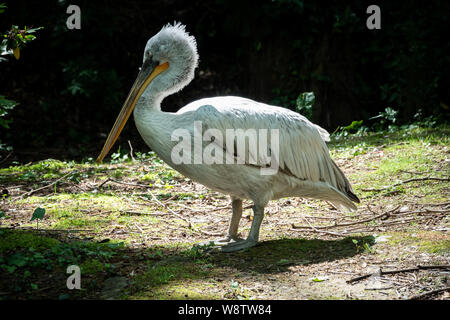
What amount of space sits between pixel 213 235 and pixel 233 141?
1108mm

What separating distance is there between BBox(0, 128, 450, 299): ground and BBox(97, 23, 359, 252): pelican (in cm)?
41

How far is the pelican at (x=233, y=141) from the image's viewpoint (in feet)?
13.8

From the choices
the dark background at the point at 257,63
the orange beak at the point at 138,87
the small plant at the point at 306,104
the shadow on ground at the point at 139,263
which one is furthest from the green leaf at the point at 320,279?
the dark background at the point at 257,63

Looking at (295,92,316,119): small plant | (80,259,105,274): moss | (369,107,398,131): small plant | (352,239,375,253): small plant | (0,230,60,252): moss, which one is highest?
(295,92,316,119): small plant

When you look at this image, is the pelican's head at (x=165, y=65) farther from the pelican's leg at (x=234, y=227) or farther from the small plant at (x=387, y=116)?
the small plant at (x=387, y=116)

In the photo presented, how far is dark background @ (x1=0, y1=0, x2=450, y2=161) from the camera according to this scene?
30.0 ft

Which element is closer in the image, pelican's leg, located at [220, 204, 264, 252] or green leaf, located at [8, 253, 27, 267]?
green leaf, located at [8, 253, 27, 267]

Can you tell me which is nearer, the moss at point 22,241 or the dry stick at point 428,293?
the dry stick at point 428,293

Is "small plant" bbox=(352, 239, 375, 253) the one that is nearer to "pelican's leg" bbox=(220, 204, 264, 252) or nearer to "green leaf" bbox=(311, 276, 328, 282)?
"green leaf" bbox=(311, 276, 328, 282)

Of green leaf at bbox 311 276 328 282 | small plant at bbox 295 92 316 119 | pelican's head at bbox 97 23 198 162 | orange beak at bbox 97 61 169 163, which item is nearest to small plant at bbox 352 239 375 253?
green leaf at bbox 311 276 328 282

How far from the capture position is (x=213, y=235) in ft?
16.1

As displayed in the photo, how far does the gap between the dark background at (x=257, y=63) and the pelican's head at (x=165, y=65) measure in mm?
4531
